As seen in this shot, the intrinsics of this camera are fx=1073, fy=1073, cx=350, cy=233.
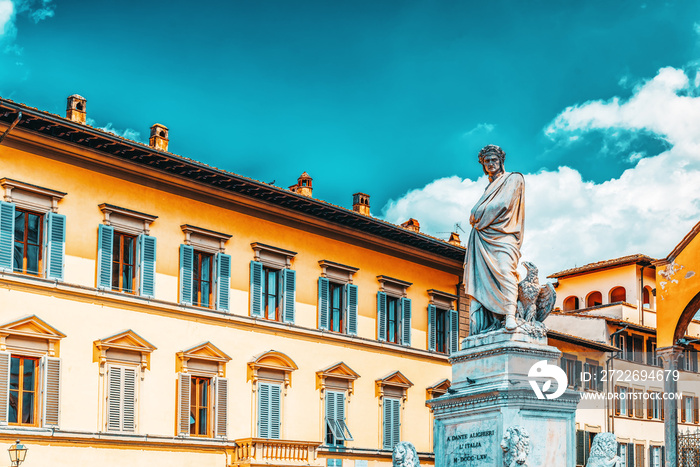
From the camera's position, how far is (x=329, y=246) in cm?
3669

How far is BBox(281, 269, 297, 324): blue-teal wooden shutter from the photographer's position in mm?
34328

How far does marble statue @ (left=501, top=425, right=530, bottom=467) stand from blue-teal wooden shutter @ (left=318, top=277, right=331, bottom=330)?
24535 mm

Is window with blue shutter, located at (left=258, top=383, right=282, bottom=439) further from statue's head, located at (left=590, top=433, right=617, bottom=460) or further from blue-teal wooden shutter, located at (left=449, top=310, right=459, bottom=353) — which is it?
statue's head, located at (left=590, top=433, right=617, bottom=460)

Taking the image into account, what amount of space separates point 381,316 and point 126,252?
1090 centimetres

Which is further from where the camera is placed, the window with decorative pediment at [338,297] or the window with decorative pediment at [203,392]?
the window with decorative pediment at [338,297]

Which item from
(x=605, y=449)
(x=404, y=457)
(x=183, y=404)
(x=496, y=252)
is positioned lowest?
(x=404, y=457)

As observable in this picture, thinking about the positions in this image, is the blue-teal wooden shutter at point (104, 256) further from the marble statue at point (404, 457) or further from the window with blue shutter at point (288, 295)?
the marble statue at point (404, 457)

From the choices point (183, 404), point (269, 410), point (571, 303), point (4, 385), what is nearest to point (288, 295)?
point (269, 410)

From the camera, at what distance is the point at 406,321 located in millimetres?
38812

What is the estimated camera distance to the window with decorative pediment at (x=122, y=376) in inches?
1135

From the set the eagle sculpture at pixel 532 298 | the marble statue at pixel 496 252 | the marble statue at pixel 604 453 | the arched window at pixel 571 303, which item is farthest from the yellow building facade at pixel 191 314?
the arched window at pixel 571 303

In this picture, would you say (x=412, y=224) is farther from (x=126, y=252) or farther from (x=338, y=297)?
(x=126, y=252)

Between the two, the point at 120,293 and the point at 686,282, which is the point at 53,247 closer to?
the point at 120,293

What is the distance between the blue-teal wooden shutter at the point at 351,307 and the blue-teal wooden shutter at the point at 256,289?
12.9 feet
